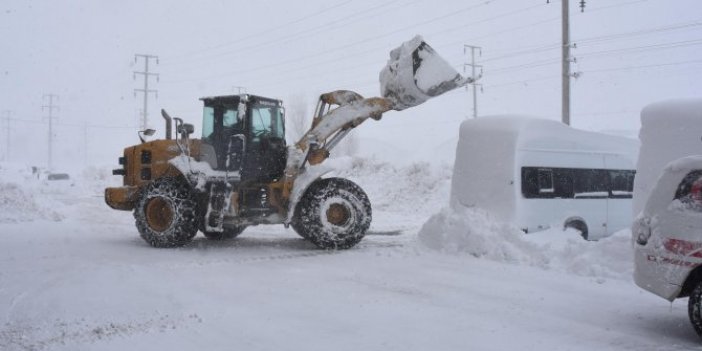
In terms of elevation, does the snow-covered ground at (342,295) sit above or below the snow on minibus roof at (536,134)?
below

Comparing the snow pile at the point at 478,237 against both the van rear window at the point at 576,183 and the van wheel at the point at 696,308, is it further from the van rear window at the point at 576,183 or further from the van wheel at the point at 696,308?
the van wheel at the point at 696,308

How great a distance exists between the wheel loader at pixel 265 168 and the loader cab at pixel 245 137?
2cm

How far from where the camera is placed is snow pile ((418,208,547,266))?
9.22m

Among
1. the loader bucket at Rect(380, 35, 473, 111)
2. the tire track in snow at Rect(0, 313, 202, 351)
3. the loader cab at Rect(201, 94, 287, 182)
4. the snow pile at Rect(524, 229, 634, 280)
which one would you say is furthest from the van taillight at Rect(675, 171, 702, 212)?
the loader cab at Rect(201, 94, 287, 182)

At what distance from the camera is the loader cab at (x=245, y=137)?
1094 cm

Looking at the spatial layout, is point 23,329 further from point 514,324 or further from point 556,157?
point 556,157

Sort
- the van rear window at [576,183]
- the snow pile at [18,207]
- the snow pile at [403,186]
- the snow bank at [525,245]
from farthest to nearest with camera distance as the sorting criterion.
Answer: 1. the snow pile at [403,186]
2. the snow pile at [18,207]
3. the van rear window at [576,183]
4. the snow bank at [525,245]

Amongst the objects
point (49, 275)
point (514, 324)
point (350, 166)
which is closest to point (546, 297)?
point (514, 324)

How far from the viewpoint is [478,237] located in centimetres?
970

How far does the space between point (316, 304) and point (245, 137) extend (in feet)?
17.3

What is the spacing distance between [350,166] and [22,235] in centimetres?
2210

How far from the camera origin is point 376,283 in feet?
25.1

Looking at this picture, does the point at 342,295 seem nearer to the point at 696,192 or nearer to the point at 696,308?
the point at 696,308

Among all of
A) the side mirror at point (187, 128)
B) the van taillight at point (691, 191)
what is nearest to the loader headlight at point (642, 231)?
the van taillight at point (691, 191)
